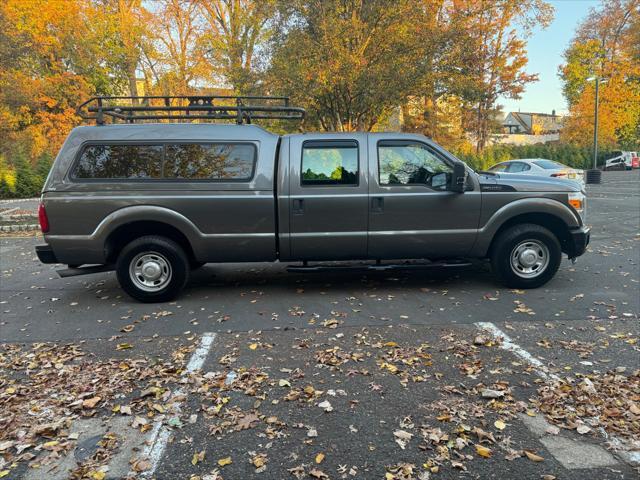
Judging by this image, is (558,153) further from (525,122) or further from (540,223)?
(525,122)

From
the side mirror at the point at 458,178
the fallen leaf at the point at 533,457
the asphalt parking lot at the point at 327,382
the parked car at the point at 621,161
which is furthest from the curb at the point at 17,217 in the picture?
the parked car at the point at 621,161

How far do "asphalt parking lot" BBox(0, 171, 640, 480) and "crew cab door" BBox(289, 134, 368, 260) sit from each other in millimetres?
716

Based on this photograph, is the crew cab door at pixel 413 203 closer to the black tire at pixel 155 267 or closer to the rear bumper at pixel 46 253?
the black tire at pixel 155 267

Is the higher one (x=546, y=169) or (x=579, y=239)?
(x=546, y=169)

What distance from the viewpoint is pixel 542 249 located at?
5.85 meters

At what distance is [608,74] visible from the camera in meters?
43.0

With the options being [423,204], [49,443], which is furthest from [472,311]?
[49,443]

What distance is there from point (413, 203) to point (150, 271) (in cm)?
340

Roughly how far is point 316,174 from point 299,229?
0.72 m

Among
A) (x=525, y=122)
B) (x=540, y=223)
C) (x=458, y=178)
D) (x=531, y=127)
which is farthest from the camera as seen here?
(x=525, y=122)

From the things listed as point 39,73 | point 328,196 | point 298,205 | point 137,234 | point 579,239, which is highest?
point 39,73

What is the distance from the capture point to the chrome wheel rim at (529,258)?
19.1ft

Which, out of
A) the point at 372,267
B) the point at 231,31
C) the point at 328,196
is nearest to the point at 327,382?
the point at 372,267

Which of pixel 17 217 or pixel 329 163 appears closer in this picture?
pixel 329 163
